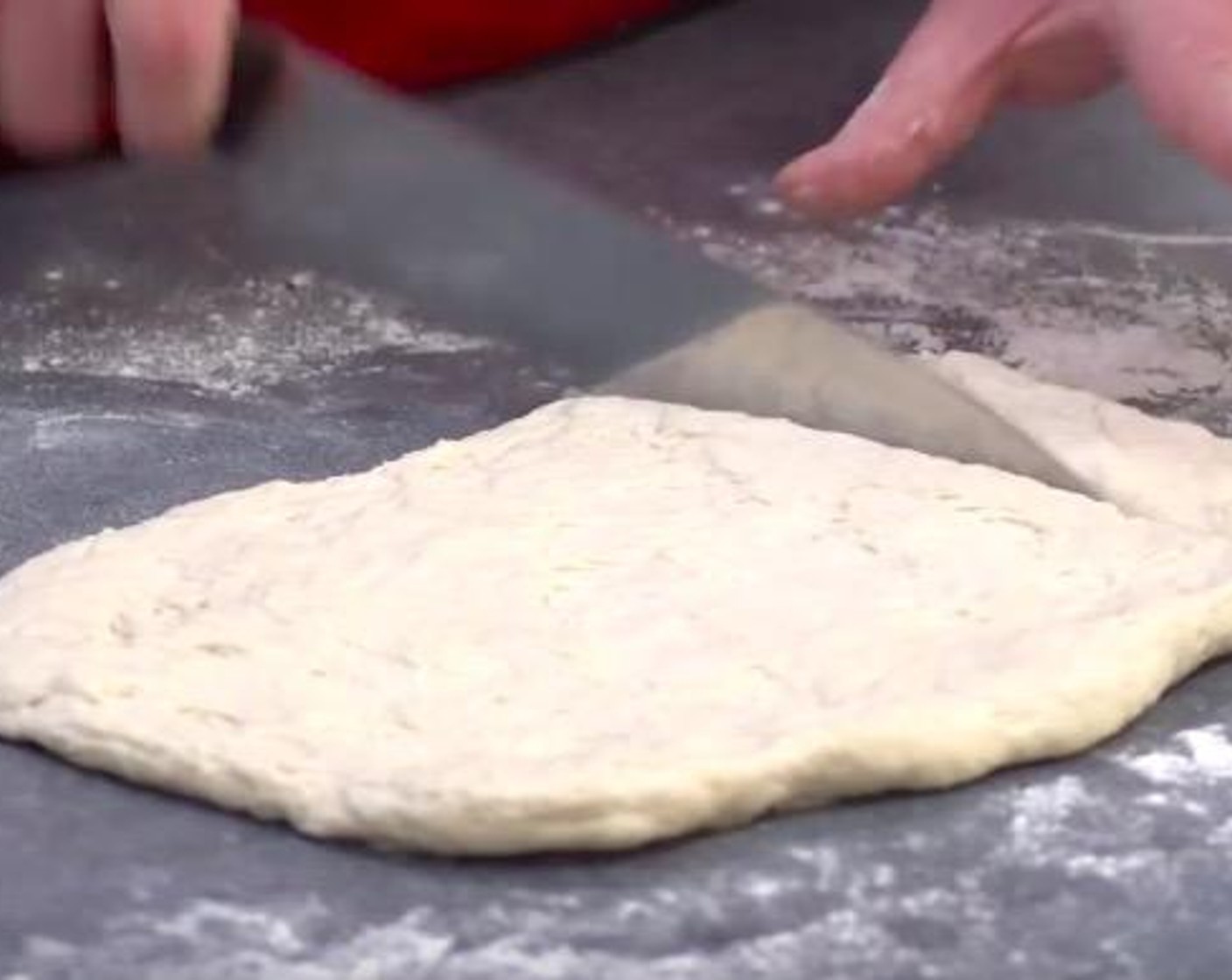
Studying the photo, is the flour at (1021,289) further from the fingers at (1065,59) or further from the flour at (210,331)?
the flour at (210,331)

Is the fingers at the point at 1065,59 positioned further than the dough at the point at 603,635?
Yes

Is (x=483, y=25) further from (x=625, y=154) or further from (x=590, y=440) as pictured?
(x=590, y=440)

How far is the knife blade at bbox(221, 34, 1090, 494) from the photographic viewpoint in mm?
1232

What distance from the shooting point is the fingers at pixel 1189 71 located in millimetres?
1360

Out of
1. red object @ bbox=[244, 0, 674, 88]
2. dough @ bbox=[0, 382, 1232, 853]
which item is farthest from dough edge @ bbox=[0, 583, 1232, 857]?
red object @ bbox=[244, 0, 674, 88]

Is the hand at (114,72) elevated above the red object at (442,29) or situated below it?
above

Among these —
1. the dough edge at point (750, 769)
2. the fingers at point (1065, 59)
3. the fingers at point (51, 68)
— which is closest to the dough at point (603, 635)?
the dough edge at point (750, 769)

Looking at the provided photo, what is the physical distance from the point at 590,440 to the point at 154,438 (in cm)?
27

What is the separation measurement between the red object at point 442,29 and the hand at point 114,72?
0.41m

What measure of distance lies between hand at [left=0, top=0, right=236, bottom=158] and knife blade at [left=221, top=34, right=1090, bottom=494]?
0.12ft

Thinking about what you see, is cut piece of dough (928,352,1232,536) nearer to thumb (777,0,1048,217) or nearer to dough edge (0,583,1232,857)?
dough edge (0,583,1232,857)

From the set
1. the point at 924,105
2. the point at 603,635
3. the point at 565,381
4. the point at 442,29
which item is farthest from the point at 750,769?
the point at 442,29

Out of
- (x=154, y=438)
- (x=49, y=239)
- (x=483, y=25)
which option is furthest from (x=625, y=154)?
(x=154, y=438)

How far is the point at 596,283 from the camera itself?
1293mm
